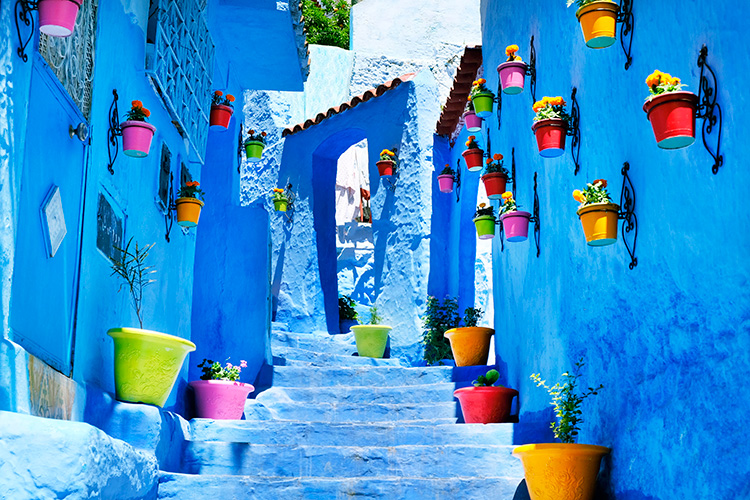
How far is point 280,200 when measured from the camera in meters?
12.3

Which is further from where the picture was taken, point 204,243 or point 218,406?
point 204,243

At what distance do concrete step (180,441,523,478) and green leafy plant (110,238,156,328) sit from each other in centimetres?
113

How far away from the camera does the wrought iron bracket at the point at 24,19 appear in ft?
11.9

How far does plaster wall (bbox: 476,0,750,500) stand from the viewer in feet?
11.5

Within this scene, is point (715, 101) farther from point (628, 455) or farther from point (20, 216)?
point (20, 216)

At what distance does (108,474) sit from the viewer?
354cm

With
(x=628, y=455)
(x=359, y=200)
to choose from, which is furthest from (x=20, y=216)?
(x=359, y=200)

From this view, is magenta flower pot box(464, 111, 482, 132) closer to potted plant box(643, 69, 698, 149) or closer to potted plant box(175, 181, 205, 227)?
potted plant box(175, 181, 205, 227)

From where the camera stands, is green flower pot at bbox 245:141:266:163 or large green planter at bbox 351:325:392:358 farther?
large green planter at bbox 351:325:392:358

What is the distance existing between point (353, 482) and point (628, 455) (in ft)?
5.66

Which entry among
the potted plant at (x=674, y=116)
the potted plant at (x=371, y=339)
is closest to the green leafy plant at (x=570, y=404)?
the potted plant at (x=674, y=116)

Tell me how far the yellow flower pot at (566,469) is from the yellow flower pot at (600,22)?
2.33 m

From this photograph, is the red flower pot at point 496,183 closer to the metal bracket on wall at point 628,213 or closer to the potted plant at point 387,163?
the metal bracket on wall at point 628,213

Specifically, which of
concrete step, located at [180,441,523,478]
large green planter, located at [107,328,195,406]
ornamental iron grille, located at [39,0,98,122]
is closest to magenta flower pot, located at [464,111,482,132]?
concrete step, located at [180,441,523,478]
